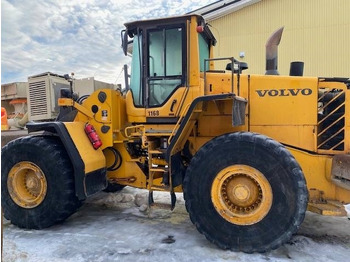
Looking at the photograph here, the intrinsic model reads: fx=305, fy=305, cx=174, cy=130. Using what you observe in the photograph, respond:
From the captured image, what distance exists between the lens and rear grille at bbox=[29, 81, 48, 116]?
6438mm

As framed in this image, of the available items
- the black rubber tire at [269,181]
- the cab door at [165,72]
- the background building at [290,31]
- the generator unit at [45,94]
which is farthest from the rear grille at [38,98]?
the background building at [290,31]

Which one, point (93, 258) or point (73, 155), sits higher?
point (73, 155)

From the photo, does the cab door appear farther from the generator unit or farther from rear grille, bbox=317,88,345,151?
the generator unit

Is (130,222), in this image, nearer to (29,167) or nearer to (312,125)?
(29,167)

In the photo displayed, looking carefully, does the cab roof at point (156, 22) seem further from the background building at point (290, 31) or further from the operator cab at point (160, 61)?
the background building at point (290, 31)

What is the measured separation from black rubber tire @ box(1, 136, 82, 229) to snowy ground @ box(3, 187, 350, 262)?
16 centimetres

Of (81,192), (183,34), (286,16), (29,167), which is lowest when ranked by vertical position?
(81,192)

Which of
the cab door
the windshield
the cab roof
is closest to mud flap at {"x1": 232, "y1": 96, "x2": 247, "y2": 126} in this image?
the cab door

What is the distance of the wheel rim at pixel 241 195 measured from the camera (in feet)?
10.5

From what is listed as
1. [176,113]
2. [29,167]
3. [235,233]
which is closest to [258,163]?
[235,233]

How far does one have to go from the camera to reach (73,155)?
3.90 m

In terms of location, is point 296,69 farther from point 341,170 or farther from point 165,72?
point 165,72

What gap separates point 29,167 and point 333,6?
12764 mm

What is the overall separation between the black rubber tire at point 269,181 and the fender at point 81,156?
134 centimetres
